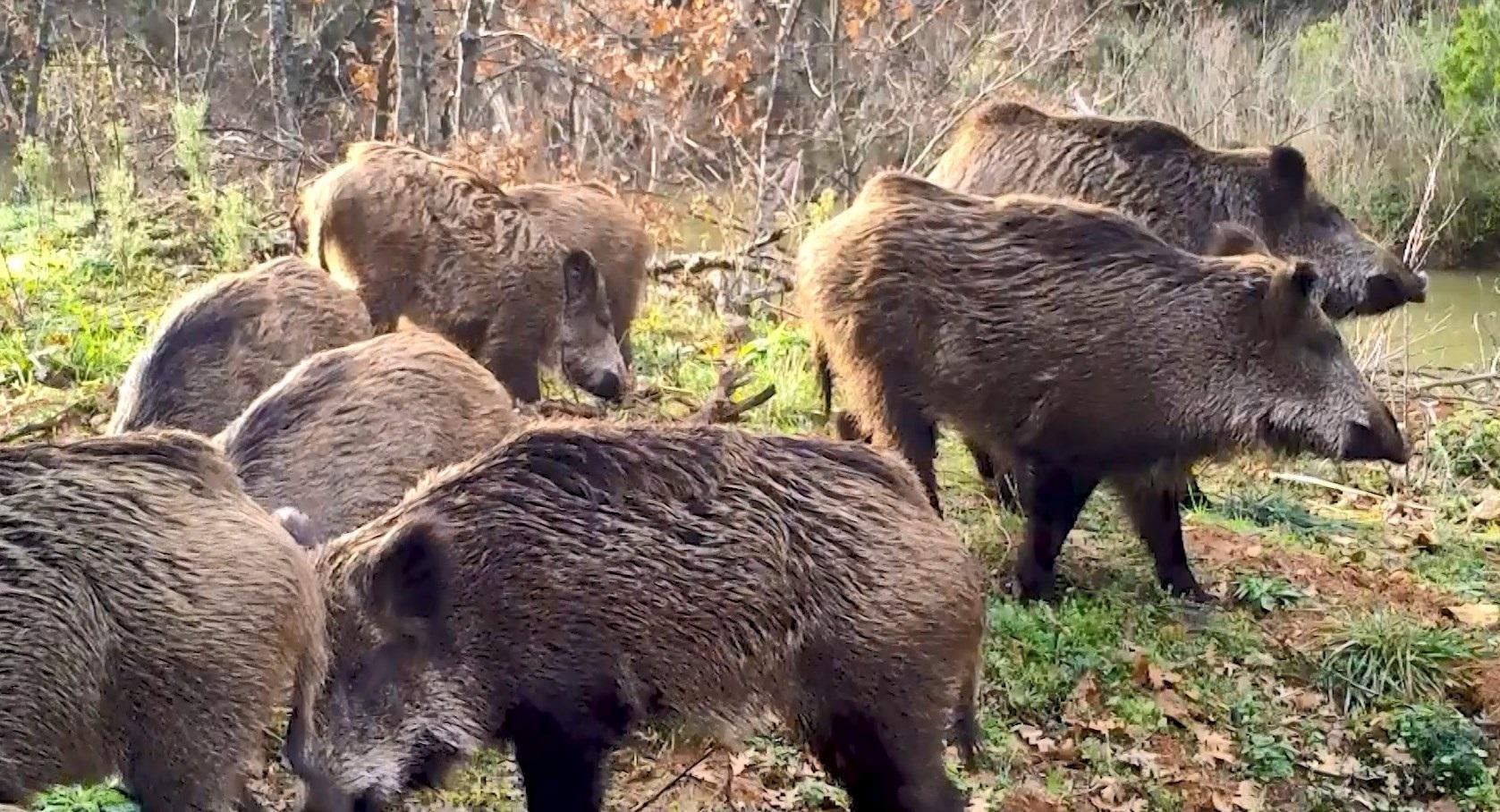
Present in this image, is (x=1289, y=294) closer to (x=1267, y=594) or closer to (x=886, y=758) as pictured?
(x=1267, y=594)

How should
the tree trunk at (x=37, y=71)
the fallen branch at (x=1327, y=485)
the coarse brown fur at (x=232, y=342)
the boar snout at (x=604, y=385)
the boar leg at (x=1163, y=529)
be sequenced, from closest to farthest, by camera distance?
the coarse brown fur at (x=232, y=342) < the boar leg at (x=1163, y=529) < the boar snout at (x=604, y=385) < the fallen branch at (x=1327, y=485) < the tree trunk at (x=37, y=71)

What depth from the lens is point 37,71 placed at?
14.1 metres

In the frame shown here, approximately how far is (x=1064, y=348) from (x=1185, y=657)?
118cm

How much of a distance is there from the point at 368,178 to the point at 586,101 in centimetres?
560

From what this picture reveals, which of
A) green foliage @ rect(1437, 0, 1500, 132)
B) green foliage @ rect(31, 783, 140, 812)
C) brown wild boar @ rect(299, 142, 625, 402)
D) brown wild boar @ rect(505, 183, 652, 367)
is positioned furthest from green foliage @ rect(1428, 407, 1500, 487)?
green foliage @ rect(1437, 0, 1500, 132)

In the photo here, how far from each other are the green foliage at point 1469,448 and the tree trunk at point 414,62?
22.1ft

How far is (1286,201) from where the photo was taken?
7.79 m

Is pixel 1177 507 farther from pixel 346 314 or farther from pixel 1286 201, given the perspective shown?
pixel 346 314

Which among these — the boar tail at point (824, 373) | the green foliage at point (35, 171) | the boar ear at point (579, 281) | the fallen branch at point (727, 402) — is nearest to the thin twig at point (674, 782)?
the boar tail at point (824, 373)

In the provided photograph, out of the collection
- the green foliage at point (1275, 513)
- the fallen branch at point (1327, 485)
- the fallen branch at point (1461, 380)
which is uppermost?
the green foliage at point (1275, 513)

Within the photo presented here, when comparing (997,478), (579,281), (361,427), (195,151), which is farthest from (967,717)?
(195,151)

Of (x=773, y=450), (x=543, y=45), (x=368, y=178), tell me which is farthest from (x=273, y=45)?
(x=773, y=450)

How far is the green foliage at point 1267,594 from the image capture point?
6.30 meters

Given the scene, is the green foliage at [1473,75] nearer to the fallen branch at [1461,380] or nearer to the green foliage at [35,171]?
the fallen branch at [1461,380]
